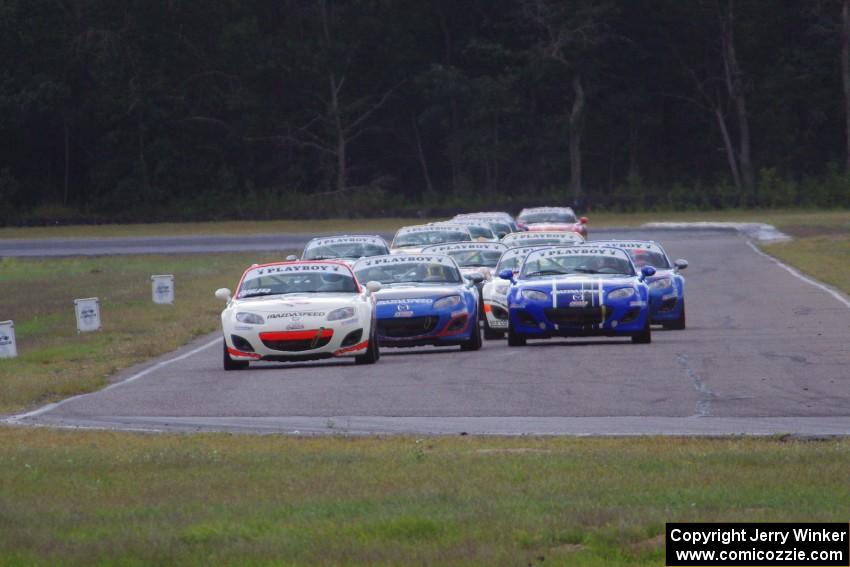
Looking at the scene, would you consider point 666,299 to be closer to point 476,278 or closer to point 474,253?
point 476,278

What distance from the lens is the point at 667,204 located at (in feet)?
294

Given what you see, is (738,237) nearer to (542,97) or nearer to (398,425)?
(542,97)

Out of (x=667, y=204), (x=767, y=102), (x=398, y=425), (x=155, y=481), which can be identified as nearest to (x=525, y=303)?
(x=398, y=425)

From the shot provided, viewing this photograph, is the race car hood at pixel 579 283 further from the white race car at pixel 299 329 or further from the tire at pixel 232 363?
the tire at pixel 232 363

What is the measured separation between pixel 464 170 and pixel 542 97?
6913 mm

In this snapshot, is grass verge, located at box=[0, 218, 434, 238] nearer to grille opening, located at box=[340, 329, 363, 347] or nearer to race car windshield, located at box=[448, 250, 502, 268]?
race car windshield, located at box=[448, 250, 502, 268]

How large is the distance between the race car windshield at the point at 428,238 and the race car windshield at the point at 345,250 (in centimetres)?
203

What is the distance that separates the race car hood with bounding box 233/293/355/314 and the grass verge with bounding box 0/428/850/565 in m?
6.58

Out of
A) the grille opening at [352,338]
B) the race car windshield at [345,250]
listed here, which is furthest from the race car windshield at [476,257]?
the grille opening at [352,338]

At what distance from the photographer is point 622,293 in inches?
857

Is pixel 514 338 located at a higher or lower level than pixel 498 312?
lower

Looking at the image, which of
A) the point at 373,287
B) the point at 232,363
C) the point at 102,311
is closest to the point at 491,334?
the point at 373,287

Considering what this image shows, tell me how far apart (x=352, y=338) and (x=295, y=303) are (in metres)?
0.84

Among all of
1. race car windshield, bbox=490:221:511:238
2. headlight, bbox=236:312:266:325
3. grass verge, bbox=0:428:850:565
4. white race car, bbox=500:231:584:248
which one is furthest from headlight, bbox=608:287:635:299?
race car windshield, bbox=490:221:511:238
